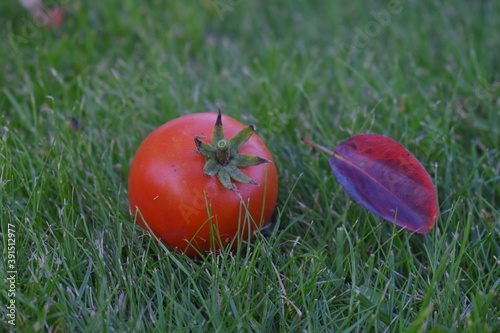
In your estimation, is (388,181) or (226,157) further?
(388,181)

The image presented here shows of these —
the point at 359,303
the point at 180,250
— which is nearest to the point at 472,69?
the point at 359,303

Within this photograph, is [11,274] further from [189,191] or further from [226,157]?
[226,157]

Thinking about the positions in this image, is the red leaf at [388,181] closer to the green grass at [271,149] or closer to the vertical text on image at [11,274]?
the green grass at [271,149]

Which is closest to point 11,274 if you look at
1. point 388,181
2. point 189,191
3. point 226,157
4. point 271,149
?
point 189,191

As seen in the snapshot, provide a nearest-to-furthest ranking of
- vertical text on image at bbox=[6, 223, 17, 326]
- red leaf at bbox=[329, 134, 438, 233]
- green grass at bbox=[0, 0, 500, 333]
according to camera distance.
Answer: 1. vertical text on image at bbox=[6, 223, 17, 326]
2. green grass at bbox=[0, 0, 500, 333]
3. red leaf at bbox=[329, 134, 438, 233]

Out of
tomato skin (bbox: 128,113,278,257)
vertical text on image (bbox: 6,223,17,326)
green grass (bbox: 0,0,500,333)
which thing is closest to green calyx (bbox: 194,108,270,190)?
tomato skin (bbox: 128,113,278,257)

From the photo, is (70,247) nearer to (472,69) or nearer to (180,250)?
(180,250)

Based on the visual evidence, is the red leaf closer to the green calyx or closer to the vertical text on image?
the green calyx
